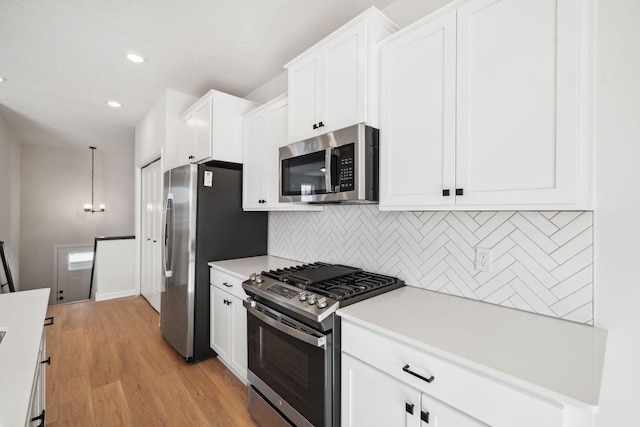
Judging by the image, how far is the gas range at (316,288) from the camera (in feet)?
4.63

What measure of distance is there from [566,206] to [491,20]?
81 cm

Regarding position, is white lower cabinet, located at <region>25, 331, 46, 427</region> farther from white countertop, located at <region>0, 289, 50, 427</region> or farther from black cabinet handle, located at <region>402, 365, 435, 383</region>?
black cabinet handle, located at <region>402, 365, 435, 383</region>

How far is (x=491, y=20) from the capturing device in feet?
3.85

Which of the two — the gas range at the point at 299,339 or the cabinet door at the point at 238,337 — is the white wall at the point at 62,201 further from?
the gas range at the point at 299,339

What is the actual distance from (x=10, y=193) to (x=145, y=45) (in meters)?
4.48

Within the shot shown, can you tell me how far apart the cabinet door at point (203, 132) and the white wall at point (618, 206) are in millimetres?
2657

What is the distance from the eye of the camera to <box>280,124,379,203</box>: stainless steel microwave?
1.55 metres

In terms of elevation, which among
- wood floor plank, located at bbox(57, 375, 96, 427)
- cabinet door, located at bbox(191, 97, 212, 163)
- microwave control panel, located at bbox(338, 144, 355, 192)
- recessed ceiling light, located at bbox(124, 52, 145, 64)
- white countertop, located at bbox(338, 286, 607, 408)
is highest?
recessed ceiling light, located at bbox(124, 52, 145, 64)

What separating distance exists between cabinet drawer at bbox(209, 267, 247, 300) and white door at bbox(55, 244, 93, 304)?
5.79 m

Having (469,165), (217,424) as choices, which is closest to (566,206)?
(469,165)

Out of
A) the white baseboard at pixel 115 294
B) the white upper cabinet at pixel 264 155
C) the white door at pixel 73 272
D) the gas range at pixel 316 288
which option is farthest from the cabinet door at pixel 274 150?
the white door at pixel 73 272

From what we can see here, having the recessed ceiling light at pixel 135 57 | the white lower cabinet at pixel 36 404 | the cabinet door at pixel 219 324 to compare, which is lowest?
the cabinet door at pixel 219 324

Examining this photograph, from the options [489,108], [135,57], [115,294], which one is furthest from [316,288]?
[115,294]

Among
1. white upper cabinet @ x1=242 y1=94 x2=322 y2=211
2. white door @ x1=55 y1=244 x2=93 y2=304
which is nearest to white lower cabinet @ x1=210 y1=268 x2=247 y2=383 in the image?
white upper cabinet @ x1=242 y1=94 x2=322 y2=211
